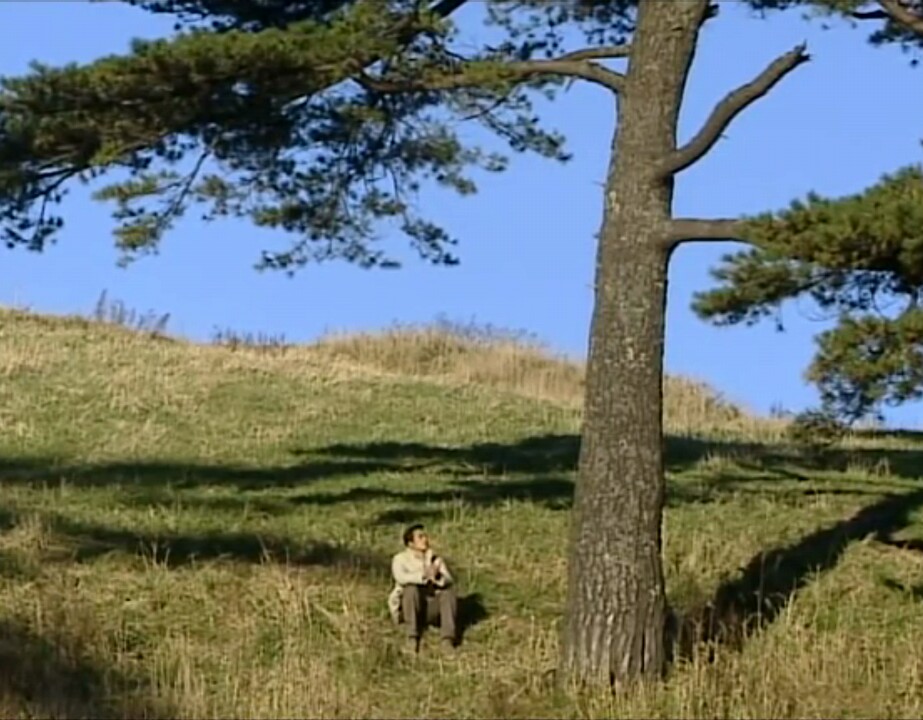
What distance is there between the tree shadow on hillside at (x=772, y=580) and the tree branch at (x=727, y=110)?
9.48ft

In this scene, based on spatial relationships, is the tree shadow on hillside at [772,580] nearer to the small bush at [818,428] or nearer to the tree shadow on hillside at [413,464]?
the small bush at [818,428]

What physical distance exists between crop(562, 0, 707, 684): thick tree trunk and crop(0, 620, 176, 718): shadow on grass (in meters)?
2.52

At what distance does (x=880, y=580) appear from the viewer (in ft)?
47.8

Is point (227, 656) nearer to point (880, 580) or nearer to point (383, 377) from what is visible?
point (880, 580)

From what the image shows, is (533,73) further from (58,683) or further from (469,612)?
(58,683)

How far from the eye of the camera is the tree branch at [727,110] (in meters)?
12.1

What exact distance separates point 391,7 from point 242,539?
4.12m

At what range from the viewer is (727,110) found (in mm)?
12219

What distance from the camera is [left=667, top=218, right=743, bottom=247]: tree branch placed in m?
12.1

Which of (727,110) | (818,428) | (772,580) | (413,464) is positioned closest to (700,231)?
(727,110)

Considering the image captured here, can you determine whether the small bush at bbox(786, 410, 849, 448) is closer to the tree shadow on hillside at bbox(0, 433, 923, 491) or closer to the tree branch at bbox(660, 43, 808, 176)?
the tree branch at bbox(660, 43, 808, 176)

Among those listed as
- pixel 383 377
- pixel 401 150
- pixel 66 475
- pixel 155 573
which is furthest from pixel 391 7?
pixel 383 377

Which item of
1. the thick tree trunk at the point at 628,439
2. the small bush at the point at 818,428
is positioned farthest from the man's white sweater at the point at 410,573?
the small bush at the point at 818,428

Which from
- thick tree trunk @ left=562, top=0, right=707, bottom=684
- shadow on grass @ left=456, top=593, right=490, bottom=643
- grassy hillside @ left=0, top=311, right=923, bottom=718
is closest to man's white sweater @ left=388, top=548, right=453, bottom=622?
grassy hillside @ left=0, top=311, right=923, bottom=718
